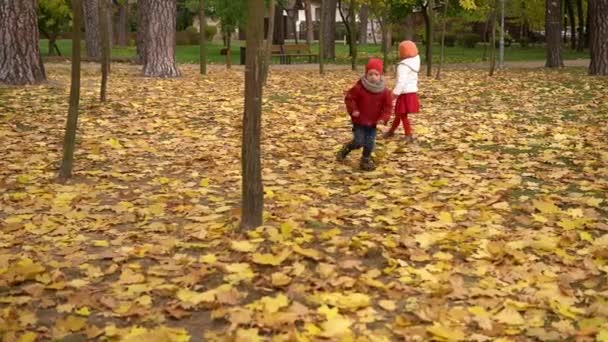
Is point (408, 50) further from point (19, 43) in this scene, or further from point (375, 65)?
point (19, 43)

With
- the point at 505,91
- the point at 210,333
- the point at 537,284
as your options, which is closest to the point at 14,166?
the point at 210,333

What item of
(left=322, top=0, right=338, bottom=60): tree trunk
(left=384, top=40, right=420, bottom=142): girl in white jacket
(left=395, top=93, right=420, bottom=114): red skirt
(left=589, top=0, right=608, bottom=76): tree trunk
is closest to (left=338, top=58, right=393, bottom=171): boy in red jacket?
(left=384, top=40, right=420, bottom=142): girl in white jacket

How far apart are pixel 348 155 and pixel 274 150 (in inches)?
34.8

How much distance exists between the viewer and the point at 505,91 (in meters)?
14.1

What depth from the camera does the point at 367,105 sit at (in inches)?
272

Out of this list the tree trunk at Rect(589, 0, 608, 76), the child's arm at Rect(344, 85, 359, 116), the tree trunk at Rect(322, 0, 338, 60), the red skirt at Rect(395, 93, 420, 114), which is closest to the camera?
the child's arm at Rect(344, 85, 359, 116)

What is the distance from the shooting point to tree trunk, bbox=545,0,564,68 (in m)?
20.7

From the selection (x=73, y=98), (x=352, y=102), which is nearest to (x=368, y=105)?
(x=352, y=102)

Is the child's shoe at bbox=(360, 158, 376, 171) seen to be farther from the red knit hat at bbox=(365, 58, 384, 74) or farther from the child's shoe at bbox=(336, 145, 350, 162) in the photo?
the red knit hat at bbox=(365, 58, 384, 74)

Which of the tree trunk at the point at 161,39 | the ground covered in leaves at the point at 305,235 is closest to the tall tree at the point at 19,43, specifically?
the tree trunk at the point at 161,39

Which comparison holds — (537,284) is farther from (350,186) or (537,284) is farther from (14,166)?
(14,166)

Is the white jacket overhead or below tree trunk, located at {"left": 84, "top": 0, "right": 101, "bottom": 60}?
below

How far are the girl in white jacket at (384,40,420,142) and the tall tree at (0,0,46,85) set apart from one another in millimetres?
6580

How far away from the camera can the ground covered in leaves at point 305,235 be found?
3582mm
